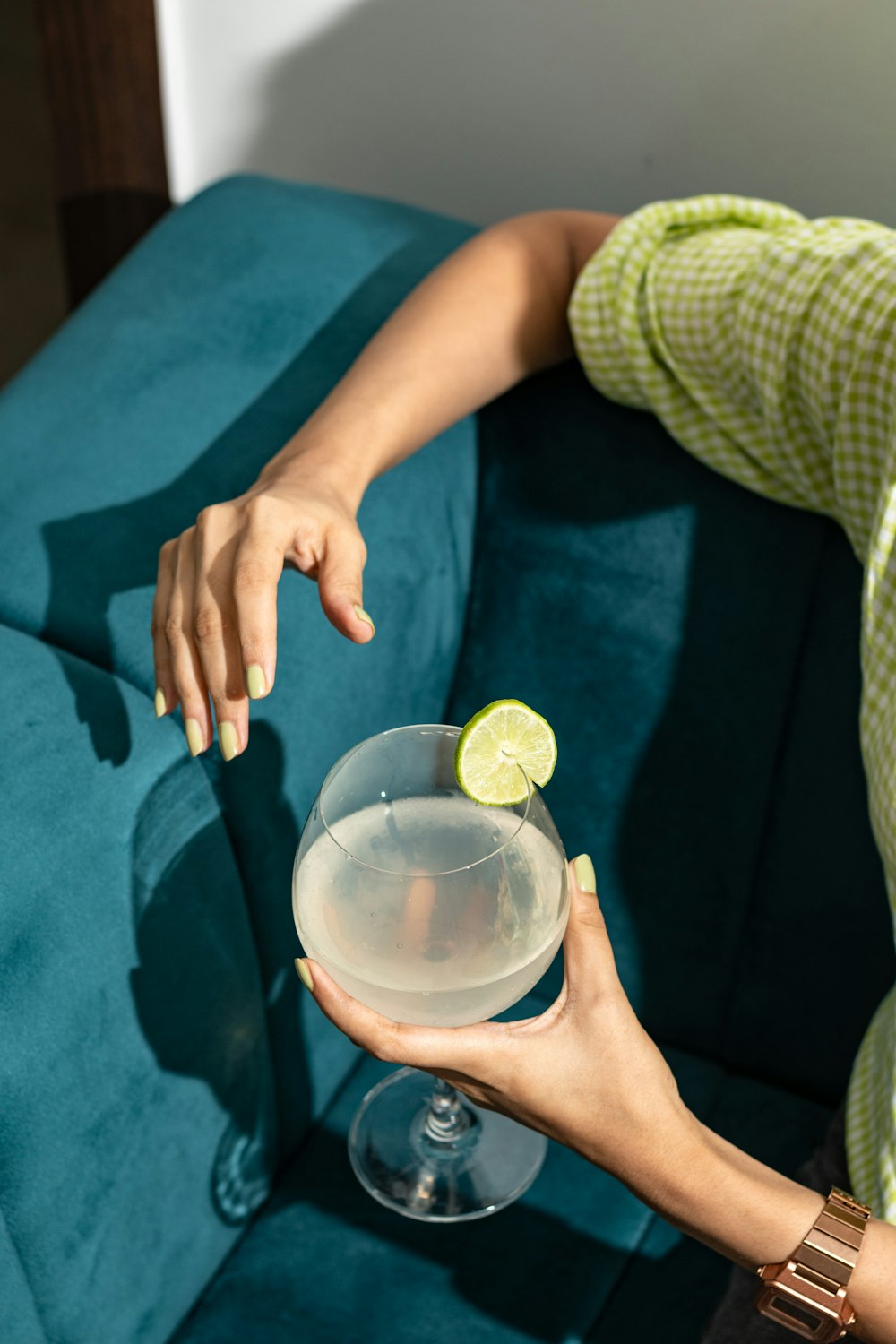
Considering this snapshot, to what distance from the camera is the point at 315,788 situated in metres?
1.02

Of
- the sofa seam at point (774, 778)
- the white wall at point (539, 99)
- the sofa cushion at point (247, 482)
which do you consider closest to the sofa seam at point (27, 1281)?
the sofa cushion at point (247, 482)

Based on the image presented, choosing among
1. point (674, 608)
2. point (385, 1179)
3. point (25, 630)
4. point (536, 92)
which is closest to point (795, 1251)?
point (385, 1179)

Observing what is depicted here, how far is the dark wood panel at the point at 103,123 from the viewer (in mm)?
1545

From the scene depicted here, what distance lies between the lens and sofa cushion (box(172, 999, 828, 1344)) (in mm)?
979

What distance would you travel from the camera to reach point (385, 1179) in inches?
41.1

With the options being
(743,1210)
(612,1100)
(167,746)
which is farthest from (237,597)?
(743,1210)

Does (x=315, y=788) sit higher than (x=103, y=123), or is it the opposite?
(x=103, y=123)

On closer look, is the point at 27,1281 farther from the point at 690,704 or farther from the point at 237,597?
the point at 690,704

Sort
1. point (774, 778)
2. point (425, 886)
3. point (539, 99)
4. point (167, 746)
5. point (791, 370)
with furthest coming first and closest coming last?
point (539, 99)
point (774, 778)
point (791, 370)
point (167, 746)
point (425, 886)

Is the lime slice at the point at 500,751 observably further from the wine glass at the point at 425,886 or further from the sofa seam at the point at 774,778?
the sofa seam at the point at 774,778

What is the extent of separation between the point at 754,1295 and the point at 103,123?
5.06ft

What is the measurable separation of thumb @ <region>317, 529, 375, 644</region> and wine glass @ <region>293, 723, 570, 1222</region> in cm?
7

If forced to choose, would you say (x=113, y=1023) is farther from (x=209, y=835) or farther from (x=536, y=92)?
(x=536, y=92)

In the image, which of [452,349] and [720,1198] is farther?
[452,349]
